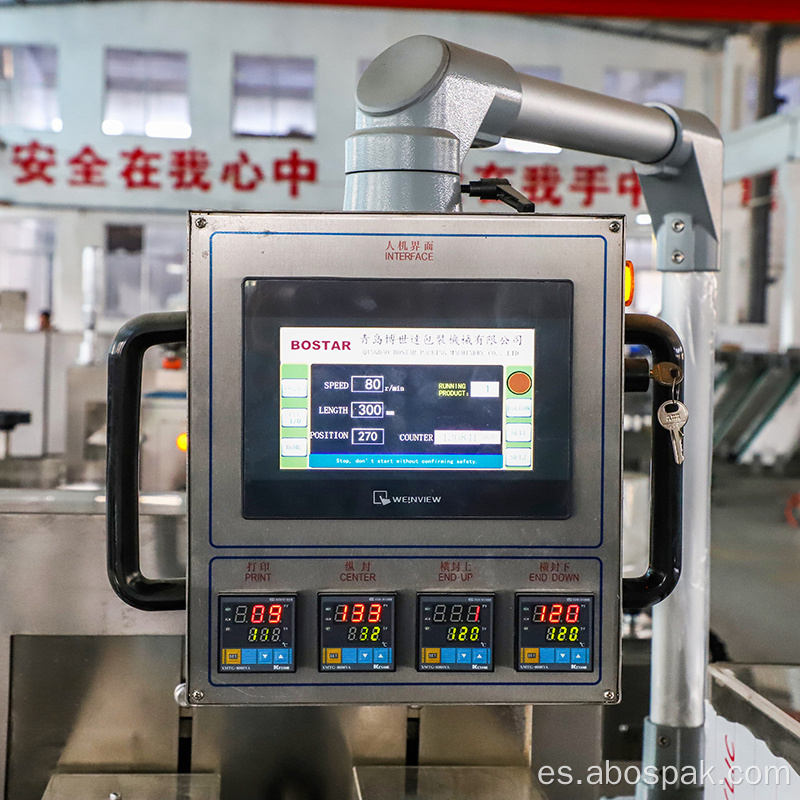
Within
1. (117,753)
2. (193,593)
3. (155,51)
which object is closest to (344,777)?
(117,753)

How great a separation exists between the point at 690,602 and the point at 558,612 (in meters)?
0.36

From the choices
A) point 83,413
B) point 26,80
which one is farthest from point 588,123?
point 26,80

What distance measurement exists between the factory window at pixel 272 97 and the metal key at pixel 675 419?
7.33m

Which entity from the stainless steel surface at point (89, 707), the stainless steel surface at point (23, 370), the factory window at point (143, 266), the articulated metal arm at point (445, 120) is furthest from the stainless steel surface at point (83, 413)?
the articulated metal arm at point (445, 120)

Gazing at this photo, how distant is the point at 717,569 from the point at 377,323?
11.8 feet

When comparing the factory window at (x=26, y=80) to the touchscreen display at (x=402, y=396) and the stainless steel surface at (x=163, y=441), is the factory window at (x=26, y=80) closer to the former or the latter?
the stainless steel surface at (x=163, y=441)

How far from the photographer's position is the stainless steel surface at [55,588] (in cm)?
123

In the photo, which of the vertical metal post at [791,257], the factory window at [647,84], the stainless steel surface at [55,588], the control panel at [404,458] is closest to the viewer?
the control panel at [404,458]

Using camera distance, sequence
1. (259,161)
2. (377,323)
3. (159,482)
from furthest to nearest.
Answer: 1. (259,161)
2. (159,482)
3. (377,323)

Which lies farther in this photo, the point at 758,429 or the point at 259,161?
the point at 259,161

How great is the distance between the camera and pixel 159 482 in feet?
12.2

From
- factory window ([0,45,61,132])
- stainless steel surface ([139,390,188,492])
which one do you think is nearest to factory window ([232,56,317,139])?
factory window ([0,45,61,132])

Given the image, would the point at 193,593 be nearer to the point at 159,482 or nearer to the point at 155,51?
the point at 159,482

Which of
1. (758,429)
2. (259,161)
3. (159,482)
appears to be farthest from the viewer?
(259,161)
